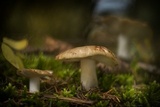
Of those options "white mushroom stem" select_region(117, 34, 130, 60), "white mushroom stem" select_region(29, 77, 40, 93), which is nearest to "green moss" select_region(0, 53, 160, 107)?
"white mushroom stem" select_region(29, 77, 40, 93)

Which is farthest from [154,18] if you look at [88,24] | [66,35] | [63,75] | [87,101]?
[87,101]

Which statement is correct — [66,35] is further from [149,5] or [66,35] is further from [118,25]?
[149,5]

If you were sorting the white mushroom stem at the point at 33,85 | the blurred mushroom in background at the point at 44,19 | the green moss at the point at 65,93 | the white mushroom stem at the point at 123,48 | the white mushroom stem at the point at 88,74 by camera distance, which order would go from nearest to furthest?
the green moss at the point at 65,93
the white mushroom stem at the point at 33,85
the white mushroom stem at the point at 88,74
the blurred mushroom in background at the point at 44,19
the white mushroom stem at the point at 123,48

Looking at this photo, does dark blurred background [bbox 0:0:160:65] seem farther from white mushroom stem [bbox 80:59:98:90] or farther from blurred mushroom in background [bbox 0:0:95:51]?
white mushroom stem [bbox 80:59:98:90]

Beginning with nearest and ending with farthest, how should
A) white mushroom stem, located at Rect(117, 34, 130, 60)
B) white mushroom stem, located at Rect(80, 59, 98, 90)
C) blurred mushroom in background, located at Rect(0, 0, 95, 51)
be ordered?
1. white mushroom stem, located at Rect(80, 59, 98, 90)
2. blurred mushroom in background, located at Rect(0, 0, 95, 51)
3. white mushroom stem, located at Rect(117, 34, 130, 60)

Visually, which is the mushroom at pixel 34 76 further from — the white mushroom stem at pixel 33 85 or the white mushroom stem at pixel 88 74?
the white mushroom stem at pixel 88 74

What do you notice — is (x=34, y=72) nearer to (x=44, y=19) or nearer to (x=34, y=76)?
(x=34, y=76)

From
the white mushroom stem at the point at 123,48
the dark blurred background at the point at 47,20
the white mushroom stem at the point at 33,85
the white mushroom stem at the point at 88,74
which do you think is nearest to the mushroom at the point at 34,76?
the white mushroom stem at the point at 33,85

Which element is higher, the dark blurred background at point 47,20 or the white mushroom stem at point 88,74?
the dark blurred background at point 47,20

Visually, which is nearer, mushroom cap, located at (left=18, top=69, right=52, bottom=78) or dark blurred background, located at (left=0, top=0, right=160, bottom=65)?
mushroom cap, located at (left=18, top=69, right=52, bottom=78)

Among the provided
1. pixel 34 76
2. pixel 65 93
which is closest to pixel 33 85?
pixel 34 76
